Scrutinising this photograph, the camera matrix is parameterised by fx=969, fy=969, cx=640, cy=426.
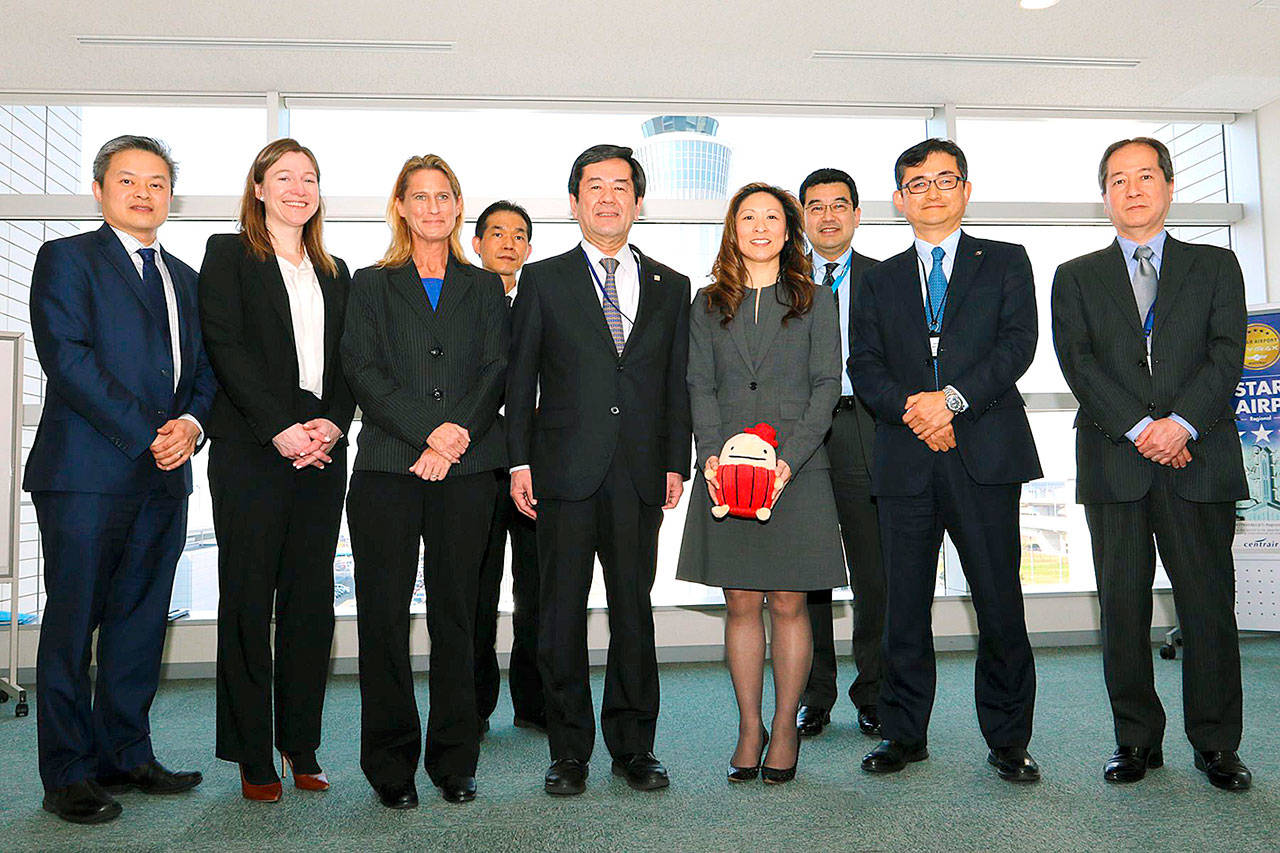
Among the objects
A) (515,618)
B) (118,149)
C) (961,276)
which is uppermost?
(118,149)

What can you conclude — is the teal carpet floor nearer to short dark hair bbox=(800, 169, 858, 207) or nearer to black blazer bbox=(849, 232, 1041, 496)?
black blazer bbox=(849, 232, 1041, 496)

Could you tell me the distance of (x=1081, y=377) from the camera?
9.41 feet

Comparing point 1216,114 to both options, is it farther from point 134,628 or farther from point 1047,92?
point 134,628

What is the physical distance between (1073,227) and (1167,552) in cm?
354

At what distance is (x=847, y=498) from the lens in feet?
11.7

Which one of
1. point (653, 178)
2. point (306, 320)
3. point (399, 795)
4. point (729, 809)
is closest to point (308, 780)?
point (399, 795)

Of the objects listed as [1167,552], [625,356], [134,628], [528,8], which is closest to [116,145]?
[134,628]

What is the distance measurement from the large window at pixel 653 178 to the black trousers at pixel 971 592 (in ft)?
7.73

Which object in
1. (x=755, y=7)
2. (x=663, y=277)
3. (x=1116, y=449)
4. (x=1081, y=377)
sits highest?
(x=755, y=7)

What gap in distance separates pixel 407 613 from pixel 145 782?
3.01 feet

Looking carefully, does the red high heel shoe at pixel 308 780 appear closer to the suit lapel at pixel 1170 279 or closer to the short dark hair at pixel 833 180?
the short dark hair at pixel 833 180

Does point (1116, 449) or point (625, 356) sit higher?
point (625, 356)

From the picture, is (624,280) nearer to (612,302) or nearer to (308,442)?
(612,302)

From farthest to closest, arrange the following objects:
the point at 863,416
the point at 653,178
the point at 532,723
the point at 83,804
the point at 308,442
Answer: the point at 653,178
the point at 532,723
the point at 863,416
the point at 308,442
the point at 83,804
